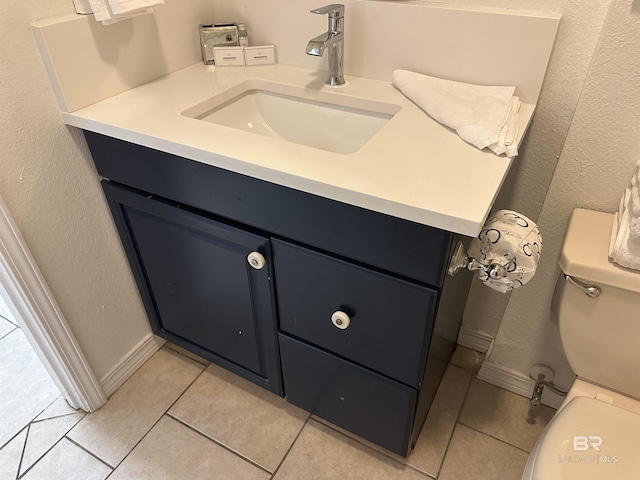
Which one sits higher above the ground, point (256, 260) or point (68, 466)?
point (256, 260)

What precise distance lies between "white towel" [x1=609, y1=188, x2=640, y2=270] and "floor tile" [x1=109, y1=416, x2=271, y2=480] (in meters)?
1.00

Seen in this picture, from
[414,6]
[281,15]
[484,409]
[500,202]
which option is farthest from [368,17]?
[484,409]

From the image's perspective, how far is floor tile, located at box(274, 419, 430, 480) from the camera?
1260 mm

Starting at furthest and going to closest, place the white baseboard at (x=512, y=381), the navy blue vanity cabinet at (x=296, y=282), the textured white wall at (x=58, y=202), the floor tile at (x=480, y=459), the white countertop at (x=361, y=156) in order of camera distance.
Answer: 1. the white baseboard at (x=512, y=381)
2. the floor tile at (x=480, y=459)
3. the textured white wall at (x=58, y=202)
4. the navy blue vanity cabinet at (x=296, y=282)
5. the white countertop at (x=361, y=156)

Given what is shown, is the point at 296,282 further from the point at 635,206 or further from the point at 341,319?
the point at 635,206

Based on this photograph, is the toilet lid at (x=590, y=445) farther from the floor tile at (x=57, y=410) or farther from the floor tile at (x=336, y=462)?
the floor tile at (x=57, y=410)

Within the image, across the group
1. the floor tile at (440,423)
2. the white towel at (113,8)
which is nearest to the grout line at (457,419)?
the floor tile at (440,423)

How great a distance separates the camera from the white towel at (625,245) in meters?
0.85

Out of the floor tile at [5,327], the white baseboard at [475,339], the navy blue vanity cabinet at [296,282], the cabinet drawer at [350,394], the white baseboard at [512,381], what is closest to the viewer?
the navy blue vanity cabinet at [296,282]

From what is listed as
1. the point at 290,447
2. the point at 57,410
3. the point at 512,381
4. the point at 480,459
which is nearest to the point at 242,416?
the point at 290,447

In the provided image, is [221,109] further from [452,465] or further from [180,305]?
[452,465]

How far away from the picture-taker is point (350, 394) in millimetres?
1156

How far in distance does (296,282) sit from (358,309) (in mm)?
151

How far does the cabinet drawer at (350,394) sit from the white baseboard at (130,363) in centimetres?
55
